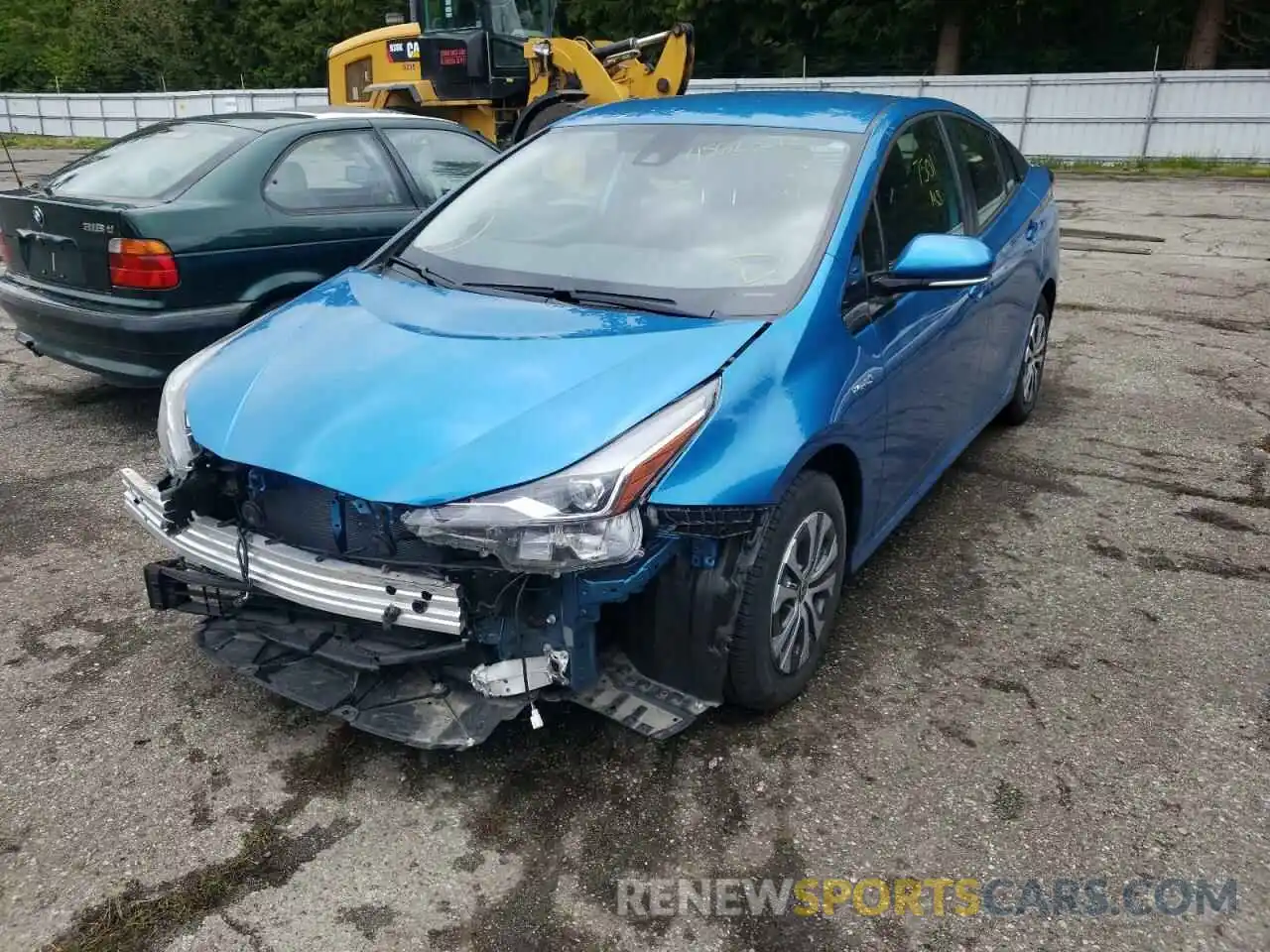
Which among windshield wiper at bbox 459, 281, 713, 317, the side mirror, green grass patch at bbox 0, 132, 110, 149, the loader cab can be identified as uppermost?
the loader cab

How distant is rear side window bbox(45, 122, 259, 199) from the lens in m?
5.05

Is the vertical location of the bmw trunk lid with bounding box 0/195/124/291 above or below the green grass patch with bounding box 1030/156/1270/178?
above

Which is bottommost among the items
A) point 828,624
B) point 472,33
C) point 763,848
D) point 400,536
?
point 763,848

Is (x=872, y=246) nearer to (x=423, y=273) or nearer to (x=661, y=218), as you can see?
(x=661, y=218)

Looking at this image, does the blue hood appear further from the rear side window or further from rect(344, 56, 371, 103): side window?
rect(344, 56, 371, 103): side window

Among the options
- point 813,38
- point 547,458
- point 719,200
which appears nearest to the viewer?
point 547,458

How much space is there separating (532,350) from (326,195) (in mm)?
3223

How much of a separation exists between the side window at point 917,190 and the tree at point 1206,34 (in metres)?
24.6

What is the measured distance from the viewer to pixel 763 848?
247cm

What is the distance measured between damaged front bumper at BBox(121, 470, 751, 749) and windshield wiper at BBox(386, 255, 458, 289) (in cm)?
107

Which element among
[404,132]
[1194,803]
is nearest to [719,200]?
[1194,803]

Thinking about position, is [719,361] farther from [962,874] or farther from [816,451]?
[962,874]
